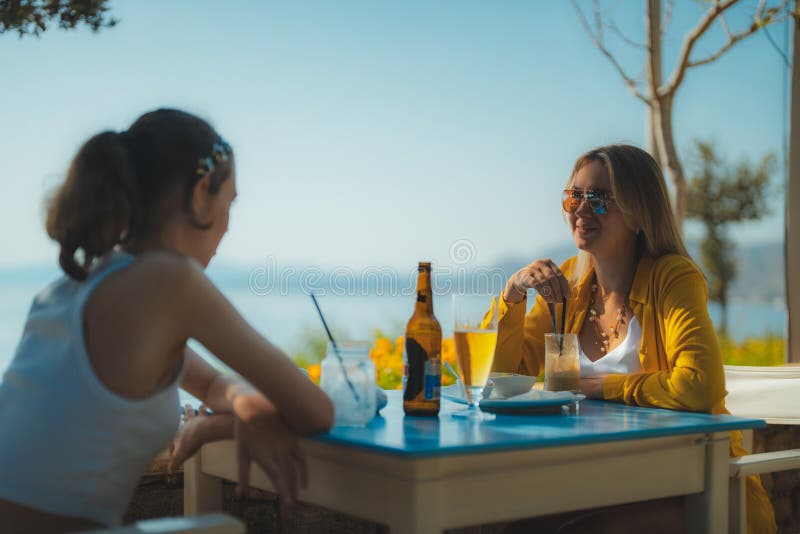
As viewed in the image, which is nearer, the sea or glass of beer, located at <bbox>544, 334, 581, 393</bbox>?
glass of beer, located at <bbox>544, 334, 581, 393</bbox>

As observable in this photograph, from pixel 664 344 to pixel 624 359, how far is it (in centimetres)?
12

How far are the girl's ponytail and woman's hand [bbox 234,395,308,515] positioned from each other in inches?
14.5

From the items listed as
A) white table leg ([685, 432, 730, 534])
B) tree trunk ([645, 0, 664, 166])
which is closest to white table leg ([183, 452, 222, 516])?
white table leg ([685, 432, 730, 534])

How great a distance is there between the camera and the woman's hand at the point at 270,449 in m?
1.49

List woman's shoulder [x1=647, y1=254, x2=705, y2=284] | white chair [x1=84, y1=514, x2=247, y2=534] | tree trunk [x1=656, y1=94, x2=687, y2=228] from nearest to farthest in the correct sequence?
white chair [x1=84, y1=514, x2=247, y2=534] < woman's shoulder [x1=647, y1=254, x2=705, y2=284] < tree trunk [x1=656, y1=94, x2=687, y2=228]

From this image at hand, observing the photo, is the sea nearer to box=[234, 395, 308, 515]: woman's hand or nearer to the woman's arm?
→ box=[234, 395, 308, 515]: woman's hand

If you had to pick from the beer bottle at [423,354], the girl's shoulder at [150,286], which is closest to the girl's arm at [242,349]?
the girl's shoulder at [150,286]

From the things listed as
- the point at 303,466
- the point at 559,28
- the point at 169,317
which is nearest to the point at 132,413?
the point at 169,317

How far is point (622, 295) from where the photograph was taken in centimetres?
265

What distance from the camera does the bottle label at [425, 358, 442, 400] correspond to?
185cm

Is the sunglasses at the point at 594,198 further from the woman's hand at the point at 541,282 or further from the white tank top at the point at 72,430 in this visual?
the white tank top at the point at 72,430

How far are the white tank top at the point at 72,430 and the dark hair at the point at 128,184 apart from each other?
0.06 m

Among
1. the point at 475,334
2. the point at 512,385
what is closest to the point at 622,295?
the point at 512,385

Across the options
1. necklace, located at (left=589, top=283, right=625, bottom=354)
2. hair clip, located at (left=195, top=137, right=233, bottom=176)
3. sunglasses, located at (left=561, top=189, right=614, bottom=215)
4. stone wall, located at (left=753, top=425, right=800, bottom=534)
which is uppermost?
sunglasses, located at (left=561, top=189, right=614, bottom=215)
